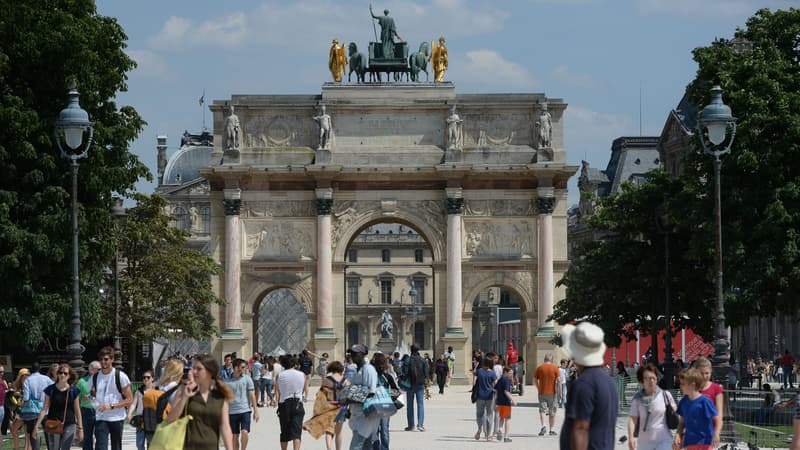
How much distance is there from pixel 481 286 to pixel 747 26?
78.0 ft

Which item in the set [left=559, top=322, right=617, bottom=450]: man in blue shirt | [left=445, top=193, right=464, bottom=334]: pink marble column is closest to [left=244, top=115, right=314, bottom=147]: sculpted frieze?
[left=445, top=193, right=464, bottom=334]: pink marble column

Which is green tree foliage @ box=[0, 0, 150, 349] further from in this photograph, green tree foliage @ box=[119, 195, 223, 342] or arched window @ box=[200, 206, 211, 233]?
arched window @ box=[200, 206, 211, 233]

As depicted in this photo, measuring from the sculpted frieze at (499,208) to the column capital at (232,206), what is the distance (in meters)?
9.63

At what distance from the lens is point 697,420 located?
1711 cm

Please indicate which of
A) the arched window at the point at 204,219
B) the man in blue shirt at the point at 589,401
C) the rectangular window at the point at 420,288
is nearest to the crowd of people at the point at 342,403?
the man in blue shirt at the point at 589,401

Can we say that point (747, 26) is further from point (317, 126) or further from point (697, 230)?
point (317, 126)

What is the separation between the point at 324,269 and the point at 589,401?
53.2m

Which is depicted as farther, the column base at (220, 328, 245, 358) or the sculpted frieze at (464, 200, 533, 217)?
the sculpted frieze at (464, 200, 533, 217)

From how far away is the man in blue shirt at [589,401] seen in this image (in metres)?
12.5

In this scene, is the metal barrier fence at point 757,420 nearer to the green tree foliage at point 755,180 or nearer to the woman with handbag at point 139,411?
the green tree foliage at point 755,180

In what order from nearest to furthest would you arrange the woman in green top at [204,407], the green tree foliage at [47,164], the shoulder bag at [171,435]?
the shoulder bag at [171,435]
the woman in green top at [204,407]
the green tree foliage at [47,164]

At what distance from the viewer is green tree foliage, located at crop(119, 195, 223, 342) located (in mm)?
59719

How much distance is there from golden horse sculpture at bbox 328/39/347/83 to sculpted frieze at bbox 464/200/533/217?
790 centimetres

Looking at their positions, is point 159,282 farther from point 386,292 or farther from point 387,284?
point 387,284
